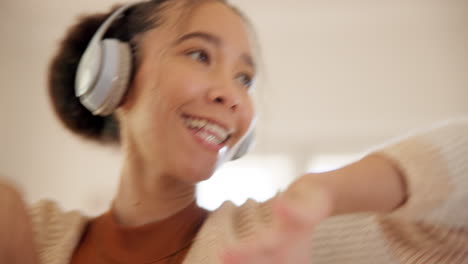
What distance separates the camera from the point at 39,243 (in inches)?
23.6

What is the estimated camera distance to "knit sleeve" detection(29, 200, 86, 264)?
1.91 feet

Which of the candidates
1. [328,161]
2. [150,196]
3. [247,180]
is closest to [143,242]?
[150,196]

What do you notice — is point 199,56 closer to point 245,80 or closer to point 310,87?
point 245,80

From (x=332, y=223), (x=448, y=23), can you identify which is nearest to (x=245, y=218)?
(x=332, y=223)

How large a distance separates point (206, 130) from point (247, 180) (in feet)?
3.46

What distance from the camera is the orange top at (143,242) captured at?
0.58 metres

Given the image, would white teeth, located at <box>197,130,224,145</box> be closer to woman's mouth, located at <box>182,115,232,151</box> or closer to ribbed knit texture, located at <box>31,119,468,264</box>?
woman's mouth, located at <box>182,115,232,151</box>

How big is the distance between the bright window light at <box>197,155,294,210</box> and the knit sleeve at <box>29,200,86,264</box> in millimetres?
827

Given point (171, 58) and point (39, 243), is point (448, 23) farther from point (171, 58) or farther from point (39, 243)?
point (39, 243)

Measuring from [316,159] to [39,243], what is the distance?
126 centimetres

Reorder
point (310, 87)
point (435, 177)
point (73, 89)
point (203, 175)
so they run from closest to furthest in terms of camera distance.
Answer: point (435, 177) → point (203, 175) → point (73, 89) → point (310, 87)

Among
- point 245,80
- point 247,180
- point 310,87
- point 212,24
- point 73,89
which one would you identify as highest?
point 212,24

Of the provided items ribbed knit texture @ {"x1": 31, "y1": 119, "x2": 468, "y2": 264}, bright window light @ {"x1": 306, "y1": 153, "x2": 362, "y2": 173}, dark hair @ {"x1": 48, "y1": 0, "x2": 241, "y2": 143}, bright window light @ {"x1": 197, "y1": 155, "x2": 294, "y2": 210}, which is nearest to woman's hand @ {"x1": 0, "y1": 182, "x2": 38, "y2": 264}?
ribbed knit texture @ {"x1": 31, "y1": 119, "x2": 468, "y2": 264}

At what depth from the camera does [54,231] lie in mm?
633
